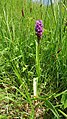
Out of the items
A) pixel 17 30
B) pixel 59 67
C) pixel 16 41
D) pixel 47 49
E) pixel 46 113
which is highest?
pixel 17 30

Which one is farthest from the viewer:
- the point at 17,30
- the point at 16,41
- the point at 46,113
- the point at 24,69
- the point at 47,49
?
the point at 17,30

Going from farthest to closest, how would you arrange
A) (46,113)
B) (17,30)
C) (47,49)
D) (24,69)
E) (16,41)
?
(17,30) < (16,41) < (47,49) < (24,69) < (46,113)

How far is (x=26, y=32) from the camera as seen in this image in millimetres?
1202

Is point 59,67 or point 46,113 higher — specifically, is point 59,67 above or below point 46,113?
above

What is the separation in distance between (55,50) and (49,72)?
0.10 meters

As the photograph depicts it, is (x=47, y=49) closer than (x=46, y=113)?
No

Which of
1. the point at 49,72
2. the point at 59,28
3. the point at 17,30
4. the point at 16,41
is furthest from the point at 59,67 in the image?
the point at 17,30

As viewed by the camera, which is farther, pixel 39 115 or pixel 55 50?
pixel 55 50

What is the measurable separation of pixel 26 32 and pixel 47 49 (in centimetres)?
20

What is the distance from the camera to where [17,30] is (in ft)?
4.24

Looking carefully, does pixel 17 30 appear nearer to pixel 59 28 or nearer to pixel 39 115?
pixel 59 28

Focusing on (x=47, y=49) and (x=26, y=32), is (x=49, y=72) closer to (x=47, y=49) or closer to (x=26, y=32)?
(x=47, y=49)

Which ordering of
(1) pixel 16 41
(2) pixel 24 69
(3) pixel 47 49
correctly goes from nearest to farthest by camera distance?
(2) pixel 24 69, (3) pixel 47 49, (1) pixel 16 41

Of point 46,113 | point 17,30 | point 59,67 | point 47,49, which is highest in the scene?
point 17,30
